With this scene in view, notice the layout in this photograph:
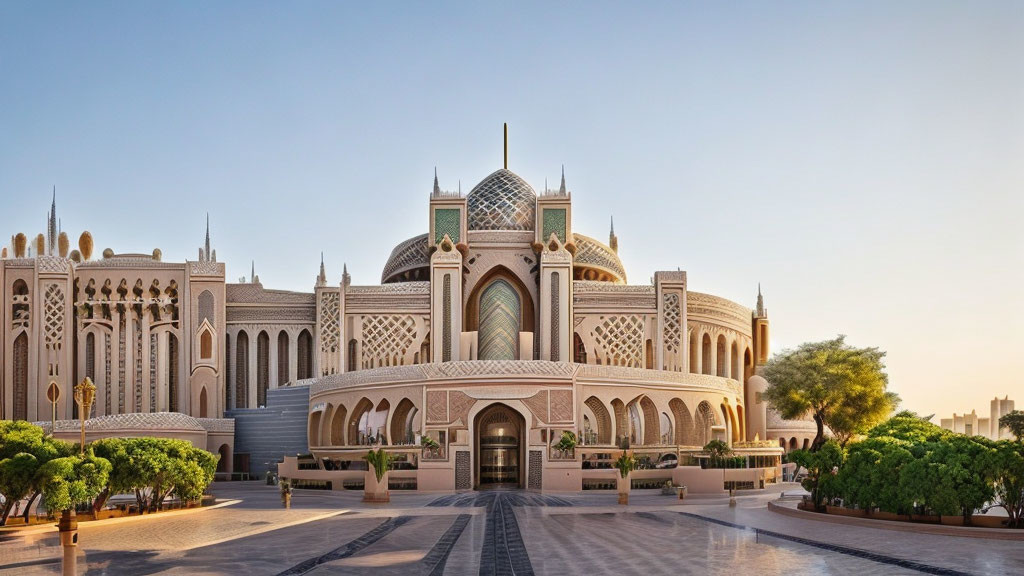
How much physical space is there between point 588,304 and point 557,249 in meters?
3.39

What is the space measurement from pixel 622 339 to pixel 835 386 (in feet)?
46.2

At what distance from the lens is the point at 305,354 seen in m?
57.5

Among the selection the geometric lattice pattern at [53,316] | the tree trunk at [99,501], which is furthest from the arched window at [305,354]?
the tree trunk at [99,501]

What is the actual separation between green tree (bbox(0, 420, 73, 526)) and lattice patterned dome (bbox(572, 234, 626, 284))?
3819cm

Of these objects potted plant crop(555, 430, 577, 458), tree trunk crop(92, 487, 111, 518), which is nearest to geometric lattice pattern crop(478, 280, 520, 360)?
→ potted plant crop(555, 430, 577, 458)

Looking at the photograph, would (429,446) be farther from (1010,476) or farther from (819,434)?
(1010,476)

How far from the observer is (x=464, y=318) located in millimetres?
56344

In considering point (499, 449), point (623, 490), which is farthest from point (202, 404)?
point (623, 490)

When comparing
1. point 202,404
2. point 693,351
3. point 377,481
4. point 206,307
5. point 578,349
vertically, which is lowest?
point 377,481

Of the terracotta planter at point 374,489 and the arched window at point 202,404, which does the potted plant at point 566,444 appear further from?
the arched window at point 202,404

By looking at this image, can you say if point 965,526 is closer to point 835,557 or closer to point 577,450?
point 835,557

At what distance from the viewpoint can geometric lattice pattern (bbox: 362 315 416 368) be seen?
5441 centimetres

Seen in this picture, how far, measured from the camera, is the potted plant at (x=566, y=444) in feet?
135

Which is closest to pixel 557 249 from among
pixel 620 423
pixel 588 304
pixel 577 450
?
pixel 588 304
